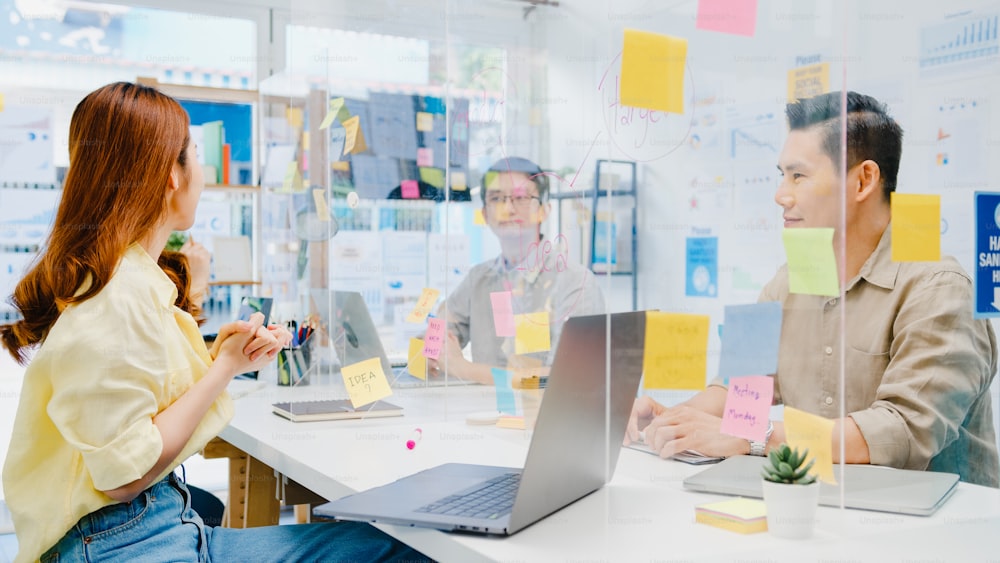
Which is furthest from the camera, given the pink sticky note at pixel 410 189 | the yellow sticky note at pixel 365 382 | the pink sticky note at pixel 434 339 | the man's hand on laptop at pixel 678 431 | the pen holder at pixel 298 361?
the pen holder at pixel 298 361

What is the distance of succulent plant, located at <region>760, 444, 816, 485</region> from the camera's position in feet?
3.55

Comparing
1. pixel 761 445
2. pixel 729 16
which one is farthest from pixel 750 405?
pixel 729 16

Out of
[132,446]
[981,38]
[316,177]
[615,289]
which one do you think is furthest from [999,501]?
[316,177]

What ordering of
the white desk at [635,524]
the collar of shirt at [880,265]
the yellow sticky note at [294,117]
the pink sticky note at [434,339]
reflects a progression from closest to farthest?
the white desk at [635,524]
the collar of shirt at [880,265]
the pink sticky note at [434,339]
the yellow sticky note at [294,117]

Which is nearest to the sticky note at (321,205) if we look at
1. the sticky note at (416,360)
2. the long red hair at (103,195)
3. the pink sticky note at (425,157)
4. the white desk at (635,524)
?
the pink sticky note at (425,157)

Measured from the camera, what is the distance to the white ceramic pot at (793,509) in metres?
1.08

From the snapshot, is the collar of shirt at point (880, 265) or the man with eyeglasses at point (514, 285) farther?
the man with eyeglasses at point (514, 285)

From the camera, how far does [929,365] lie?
1.34 m

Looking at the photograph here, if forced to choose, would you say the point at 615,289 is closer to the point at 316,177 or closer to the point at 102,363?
the point at 102,363

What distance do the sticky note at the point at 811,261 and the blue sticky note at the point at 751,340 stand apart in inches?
1.9

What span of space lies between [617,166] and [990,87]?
60cm

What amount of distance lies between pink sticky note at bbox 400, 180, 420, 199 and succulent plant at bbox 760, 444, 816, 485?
1422 millimetres

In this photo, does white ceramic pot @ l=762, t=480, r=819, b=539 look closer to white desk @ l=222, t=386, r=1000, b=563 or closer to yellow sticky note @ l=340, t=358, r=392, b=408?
white desk @ l=222, t=386, r=1000, b=563

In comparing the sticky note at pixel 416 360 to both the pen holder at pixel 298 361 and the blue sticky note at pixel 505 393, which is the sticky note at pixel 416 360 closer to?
the blue sticky note at pixel 505 393
